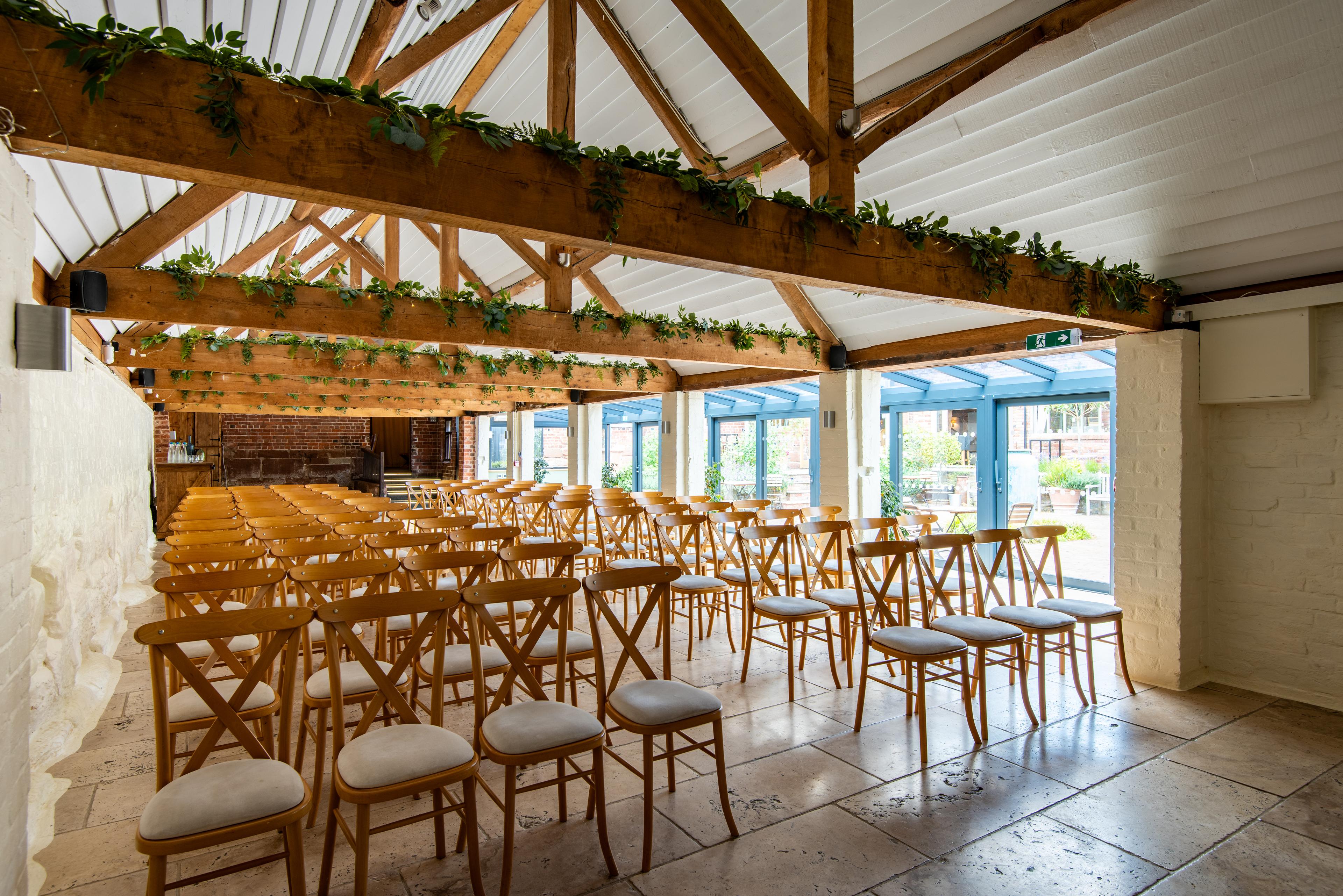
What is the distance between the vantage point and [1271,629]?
14.5 feet

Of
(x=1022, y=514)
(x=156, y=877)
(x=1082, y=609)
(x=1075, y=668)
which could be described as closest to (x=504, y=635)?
(x=156, y=877)

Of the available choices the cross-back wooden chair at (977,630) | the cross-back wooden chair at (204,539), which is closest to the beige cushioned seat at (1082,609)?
the cross-back wooden chair at (977,630)

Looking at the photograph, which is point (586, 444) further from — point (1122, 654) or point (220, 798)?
point (220, 798)

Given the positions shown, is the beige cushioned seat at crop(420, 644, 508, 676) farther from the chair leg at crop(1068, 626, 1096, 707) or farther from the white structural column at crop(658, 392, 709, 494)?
the white structural column at crop(658, 392, 709, 494)

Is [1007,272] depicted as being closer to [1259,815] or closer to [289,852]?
[1259,815]

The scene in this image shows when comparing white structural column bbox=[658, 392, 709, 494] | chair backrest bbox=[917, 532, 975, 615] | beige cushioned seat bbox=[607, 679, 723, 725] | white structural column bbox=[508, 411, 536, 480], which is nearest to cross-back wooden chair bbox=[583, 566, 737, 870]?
beige cushioned seat bbox=[607, 679, 723, 725]

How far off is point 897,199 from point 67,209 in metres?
5.12

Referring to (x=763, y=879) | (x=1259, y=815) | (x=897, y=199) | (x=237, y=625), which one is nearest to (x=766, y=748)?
(x=763, y=879)

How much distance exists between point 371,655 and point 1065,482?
7.59 m

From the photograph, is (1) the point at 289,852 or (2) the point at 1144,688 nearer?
(1) the point at 289,852

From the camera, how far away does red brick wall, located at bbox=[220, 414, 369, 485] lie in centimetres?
1725

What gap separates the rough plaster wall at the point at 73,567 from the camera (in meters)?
3.32

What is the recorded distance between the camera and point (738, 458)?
12500 millimetres

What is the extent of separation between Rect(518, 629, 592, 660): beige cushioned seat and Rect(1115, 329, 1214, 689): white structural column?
3.77 meters
